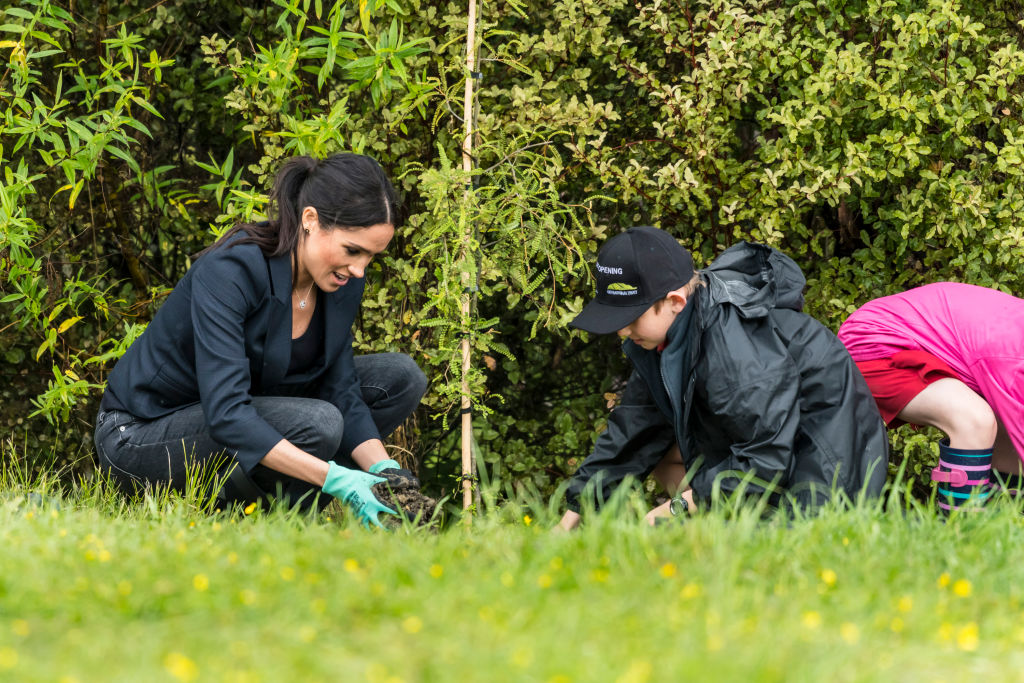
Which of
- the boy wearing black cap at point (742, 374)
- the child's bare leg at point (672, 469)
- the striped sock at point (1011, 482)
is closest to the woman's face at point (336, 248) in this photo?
the boy wearing black cap at point (742, 374)

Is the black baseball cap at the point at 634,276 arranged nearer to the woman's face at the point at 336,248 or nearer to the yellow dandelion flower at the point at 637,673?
the woman's face at the point at 336,248

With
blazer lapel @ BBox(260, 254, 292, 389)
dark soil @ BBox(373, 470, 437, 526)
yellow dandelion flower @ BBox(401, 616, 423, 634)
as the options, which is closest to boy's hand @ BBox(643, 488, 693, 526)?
dark soil @ BBox(373, 470, 437, 526)

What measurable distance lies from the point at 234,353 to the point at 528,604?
1563 millimetres

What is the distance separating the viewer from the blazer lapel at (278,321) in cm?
330

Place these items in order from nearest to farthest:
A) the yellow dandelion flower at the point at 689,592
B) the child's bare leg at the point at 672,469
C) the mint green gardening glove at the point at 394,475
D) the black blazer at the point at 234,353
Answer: the yellow dandelion flower at the point at 689,592
the black blazer at the point at 234,353
the mint green gardening glove at the point at 394,475
the child's bare leg at the point at 672,469

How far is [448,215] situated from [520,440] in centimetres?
134

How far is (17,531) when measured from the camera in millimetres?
2629

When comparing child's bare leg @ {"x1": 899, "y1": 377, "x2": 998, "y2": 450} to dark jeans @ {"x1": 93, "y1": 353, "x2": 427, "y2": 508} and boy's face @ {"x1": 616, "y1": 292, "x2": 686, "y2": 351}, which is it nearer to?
boy's face @ {"x1": 616, "y1": 292, "x2": 686, "y2": 351}

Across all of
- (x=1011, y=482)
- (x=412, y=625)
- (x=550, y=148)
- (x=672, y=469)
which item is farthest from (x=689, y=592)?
(x=550, y=148)

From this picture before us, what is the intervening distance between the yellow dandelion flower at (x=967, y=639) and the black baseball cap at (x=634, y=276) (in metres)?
1.27

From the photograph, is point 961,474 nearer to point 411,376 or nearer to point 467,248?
point 467,248

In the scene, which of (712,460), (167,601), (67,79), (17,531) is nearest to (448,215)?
(712,460)

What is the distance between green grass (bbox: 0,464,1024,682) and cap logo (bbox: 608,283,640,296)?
0.76m

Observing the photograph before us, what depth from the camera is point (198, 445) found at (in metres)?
3.32
